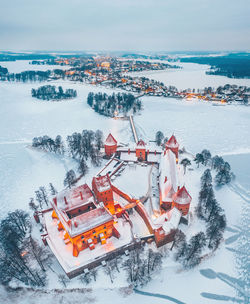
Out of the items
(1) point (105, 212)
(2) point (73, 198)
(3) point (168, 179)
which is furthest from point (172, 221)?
(2) point (73, 198)

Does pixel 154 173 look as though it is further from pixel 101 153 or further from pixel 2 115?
pixel 2 115

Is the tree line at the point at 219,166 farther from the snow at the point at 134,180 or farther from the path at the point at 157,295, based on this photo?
the path at the point at 157,295

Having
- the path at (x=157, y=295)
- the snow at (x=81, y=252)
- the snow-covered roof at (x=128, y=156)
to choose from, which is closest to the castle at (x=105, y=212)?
the snow at (x=81, y=252)

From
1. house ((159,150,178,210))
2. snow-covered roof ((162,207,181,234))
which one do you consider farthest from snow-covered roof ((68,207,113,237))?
house ((159,150,178,210))

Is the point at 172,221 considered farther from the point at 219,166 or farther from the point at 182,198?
the point at 219,166

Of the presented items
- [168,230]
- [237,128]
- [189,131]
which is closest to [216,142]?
[189,131]
